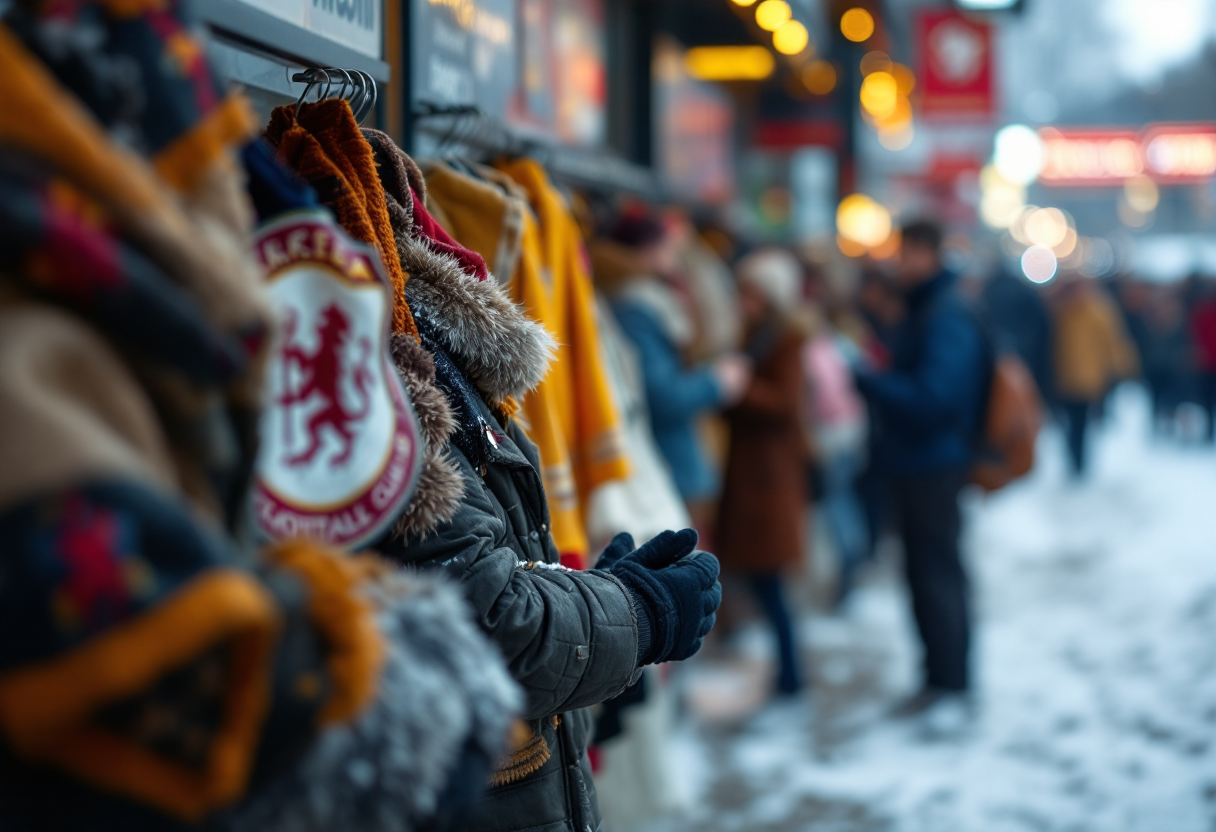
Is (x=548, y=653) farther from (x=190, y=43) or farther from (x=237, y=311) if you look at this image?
(x=190, y=43)

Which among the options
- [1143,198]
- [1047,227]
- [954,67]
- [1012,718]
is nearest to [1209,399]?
[954,67]

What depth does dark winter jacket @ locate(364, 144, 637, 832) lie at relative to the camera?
5.09 feet

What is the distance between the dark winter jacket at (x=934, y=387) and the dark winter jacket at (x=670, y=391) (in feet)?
2.53

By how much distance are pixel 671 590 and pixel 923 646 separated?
3871 mm

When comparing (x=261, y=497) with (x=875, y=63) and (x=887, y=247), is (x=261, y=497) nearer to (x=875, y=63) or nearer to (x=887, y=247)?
(x=875, y=63)

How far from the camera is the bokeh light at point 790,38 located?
696cm

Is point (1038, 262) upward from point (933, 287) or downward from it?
upward

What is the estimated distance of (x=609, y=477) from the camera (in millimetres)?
3025

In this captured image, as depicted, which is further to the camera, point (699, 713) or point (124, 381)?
point (699, 713)

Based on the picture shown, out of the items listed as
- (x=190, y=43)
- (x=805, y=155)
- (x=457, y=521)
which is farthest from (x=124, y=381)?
(x=805, y=155)

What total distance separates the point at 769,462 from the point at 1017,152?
14.8m

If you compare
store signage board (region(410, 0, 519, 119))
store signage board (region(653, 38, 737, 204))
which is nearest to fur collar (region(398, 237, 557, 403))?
store signage board (region(410, 0, 519, 119))

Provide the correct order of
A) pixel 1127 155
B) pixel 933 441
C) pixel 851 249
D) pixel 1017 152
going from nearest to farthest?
pixel 933 441
pixel 851 249
pixel 1017 152
pixel 1127 155

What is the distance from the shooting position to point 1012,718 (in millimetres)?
5078
